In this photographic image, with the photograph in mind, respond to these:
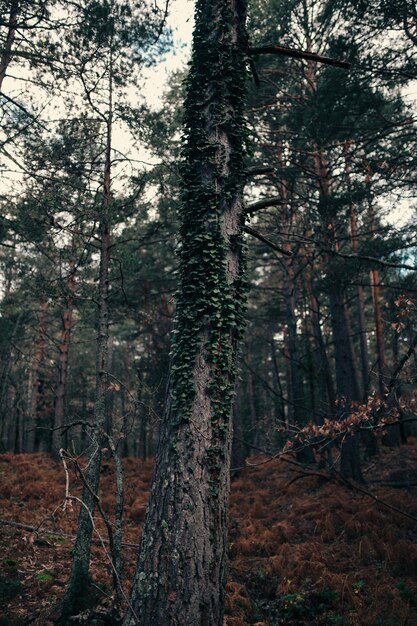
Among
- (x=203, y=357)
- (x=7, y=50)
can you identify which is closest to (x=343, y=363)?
(x=203, y=357)

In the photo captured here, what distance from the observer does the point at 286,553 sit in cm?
784

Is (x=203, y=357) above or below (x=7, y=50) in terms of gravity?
below

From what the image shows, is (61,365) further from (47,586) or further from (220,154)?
(220,154)

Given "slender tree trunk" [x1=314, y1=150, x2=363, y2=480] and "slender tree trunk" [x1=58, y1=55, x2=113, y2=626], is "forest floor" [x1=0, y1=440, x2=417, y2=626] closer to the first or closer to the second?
"slender tree trunk" [x1=58, y1=55, x2=113, y2=626]

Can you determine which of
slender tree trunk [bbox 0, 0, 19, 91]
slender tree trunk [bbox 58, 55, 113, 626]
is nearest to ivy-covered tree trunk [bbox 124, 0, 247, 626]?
slender tree trunk [bbox 58, 55, 113, 626]

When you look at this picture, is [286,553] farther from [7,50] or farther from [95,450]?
[7,50]

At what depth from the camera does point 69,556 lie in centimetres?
786

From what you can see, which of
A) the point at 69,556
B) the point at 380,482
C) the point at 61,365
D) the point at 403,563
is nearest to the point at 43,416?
the point at 61,365

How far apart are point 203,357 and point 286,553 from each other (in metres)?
6.42

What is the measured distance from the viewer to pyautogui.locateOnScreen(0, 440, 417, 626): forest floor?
5922 millimetres

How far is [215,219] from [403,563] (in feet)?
22.2

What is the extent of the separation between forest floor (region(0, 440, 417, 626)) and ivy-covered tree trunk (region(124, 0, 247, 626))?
4.49 ft

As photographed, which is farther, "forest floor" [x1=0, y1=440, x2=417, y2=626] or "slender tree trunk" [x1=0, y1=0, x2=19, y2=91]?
"slender tree trunk" [x1=0, y1=0, x2=19, y2=91]

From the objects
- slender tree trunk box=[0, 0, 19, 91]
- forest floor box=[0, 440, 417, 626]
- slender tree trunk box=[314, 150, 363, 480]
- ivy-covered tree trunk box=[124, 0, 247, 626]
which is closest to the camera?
ivy-covered tree trunk box=[124, 0, 247, 626]
